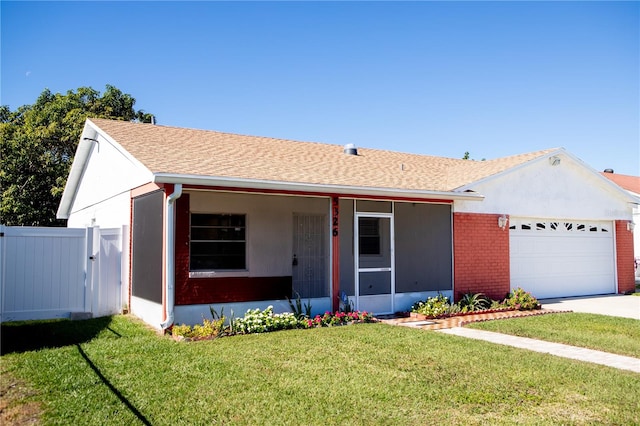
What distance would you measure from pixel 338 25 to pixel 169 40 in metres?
5.01

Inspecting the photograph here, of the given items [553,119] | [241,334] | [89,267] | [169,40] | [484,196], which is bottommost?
[241,334]

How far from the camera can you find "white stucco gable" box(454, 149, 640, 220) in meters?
13.5

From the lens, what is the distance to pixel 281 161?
12.2m

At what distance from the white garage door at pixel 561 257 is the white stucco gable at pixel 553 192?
38 cm

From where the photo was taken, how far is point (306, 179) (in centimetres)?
1061

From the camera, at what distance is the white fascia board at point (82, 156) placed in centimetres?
1332

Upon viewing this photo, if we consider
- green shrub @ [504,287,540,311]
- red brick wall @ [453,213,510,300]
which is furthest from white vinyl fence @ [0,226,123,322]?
green shrub @ [504,287,540,311]

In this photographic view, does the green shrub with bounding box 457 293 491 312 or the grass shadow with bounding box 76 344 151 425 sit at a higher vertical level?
the green shrub with bounding box 457 293 491 312

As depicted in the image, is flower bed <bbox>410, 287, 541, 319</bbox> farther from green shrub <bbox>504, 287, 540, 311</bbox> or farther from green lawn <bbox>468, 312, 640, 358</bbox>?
green lawn <bbox>468, 312, 640, 358</bbox>

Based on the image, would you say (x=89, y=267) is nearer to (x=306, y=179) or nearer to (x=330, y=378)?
(x=306, y=179)

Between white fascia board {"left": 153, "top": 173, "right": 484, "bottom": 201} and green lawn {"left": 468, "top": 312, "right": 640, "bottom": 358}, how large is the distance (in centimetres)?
315

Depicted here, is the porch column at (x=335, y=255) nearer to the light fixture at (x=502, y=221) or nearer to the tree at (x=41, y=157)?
the light fixture at (x=502, y=221)

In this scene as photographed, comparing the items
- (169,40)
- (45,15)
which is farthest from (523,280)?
(45,15)

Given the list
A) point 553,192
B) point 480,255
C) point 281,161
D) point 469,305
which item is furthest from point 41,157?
point 553,192
